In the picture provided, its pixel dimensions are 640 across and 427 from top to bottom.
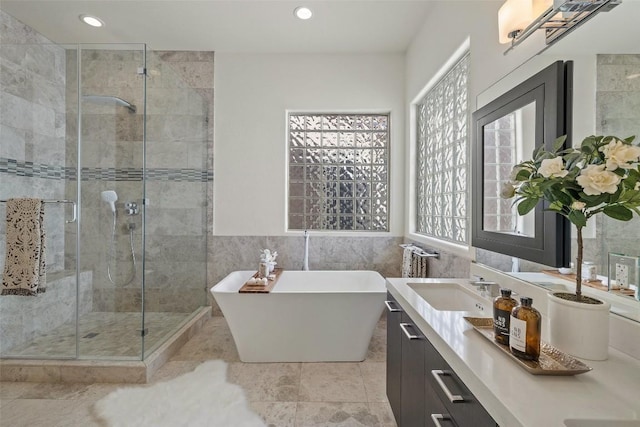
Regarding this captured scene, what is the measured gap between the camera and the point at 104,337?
95.6 inches

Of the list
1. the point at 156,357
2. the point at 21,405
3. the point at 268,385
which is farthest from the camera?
the point at 156,357

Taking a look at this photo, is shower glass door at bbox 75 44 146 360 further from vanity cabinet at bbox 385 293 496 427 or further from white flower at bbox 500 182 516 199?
white flower at bbox 500 182 516 199

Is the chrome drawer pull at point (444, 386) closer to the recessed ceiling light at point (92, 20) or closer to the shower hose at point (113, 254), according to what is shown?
the shower hose at point (113, 254)

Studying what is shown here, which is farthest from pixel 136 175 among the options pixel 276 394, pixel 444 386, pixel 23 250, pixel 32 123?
pixel 444 386

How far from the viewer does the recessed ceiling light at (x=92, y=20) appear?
2674 mm

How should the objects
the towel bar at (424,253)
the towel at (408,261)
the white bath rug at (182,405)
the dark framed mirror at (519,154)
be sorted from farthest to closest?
the towel at (408,261), the towel bar at (424,253), the white bath rug at (182,405), the dark framed mirror at (519,154)

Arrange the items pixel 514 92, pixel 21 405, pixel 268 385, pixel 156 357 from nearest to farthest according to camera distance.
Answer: pixel 514 92, pixel 21 405, pixel 268 385, pixel 156 357

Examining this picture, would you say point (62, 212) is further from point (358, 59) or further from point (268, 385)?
point (358, 59)

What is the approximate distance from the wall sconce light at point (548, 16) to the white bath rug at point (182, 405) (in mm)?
2408

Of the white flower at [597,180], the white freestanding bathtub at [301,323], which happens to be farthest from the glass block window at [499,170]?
the white freestanding bathtub at [301,323]

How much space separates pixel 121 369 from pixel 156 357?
225 millimetres

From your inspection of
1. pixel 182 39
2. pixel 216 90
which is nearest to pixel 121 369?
pixel 216 90

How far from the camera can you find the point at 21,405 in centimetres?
183

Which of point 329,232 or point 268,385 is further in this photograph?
point 329,232
